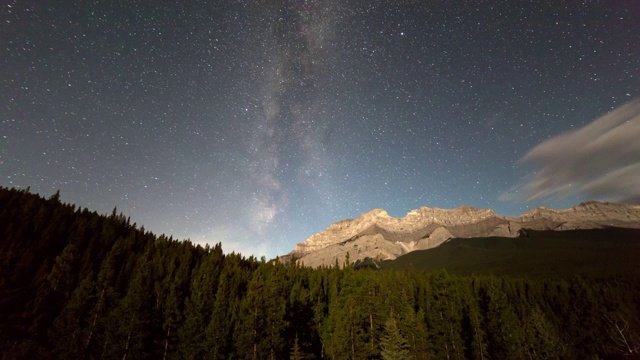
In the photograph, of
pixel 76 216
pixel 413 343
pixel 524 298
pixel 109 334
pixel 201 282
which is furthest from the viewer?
pixel 76 216

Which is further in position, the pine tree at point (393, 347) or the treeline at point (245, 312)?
the treeline at point (245, 312)

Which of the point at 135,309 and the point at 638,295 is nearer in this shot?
the point at 135,309

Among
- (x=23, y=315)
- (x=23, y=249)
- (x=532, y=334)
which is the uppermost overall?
(x=23, y=249)

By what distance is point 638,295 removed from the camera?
8994 centimetres

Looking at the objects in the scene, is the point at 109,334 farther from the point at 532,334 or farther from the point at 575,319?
the point at 575,319

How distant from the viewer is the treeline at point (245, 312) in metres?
47.6

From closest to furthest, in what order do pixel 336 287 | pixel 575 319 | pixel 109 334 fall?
pixel 109 334 → pixel 575 319 → pixel 336 287

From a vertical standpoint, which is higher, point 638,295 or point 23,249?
point 23,249

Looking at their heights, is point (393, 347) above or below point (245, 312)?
below

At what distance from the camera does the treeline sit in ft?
156

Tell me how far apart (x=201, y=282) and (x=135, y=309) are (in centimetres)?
2825

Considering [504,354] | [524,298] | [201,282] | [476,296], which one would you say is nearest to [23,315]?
[201,282]

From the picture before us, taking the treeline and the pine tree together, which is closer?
the pine tree

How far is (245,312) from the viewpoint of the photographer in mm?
49188
